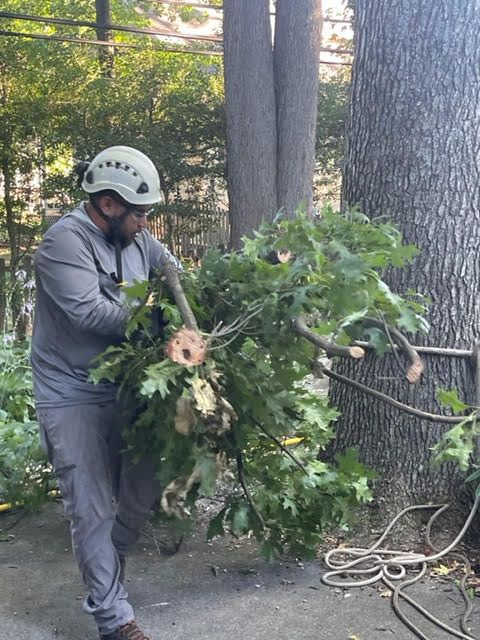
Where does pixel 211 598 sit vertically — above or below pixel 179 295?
below

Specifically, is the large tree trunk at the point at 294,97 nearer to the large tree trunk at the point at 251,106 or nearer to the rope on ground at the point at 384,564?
the large tree trunk at the point at 251,106

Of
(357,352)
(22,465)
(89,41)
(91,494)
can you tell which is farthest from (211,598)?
(89,41)

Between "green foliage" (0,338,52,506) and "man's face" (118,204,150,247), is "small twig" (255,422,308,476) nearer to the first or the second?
"man's face" (118,204,150,247)

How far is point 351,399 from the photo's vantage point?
4789 millimetres

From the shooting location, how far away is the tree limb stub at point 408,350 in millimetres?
3207

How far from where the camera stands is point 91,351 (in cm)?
357

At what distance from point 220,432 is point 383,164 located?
6.81ft

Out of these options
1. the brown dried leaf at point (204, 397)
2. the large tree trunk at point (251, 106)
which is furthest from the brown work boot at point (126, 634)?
the large tree trunk at point (251, 106)

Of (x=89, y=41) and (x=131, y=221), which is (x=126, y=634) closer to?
(x=131, y=221)

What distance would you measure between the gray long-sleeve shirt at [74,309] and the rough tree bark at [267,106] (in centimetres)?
553

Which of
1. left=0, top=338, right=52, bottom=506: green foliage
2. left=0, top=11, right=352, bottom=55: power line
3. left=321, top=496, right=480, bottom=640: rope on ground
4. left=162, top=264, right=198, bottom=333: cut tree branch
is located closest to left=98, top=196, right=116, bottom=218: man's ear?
left=162, top=264, right=198, bottom=333: cut tree branch

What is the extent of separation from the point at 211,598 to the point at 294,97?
21.1ft

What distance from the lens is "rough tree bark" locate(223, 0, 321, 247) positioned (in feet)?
29.6

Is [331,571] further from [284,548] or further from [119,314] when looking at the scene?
[119,314]
